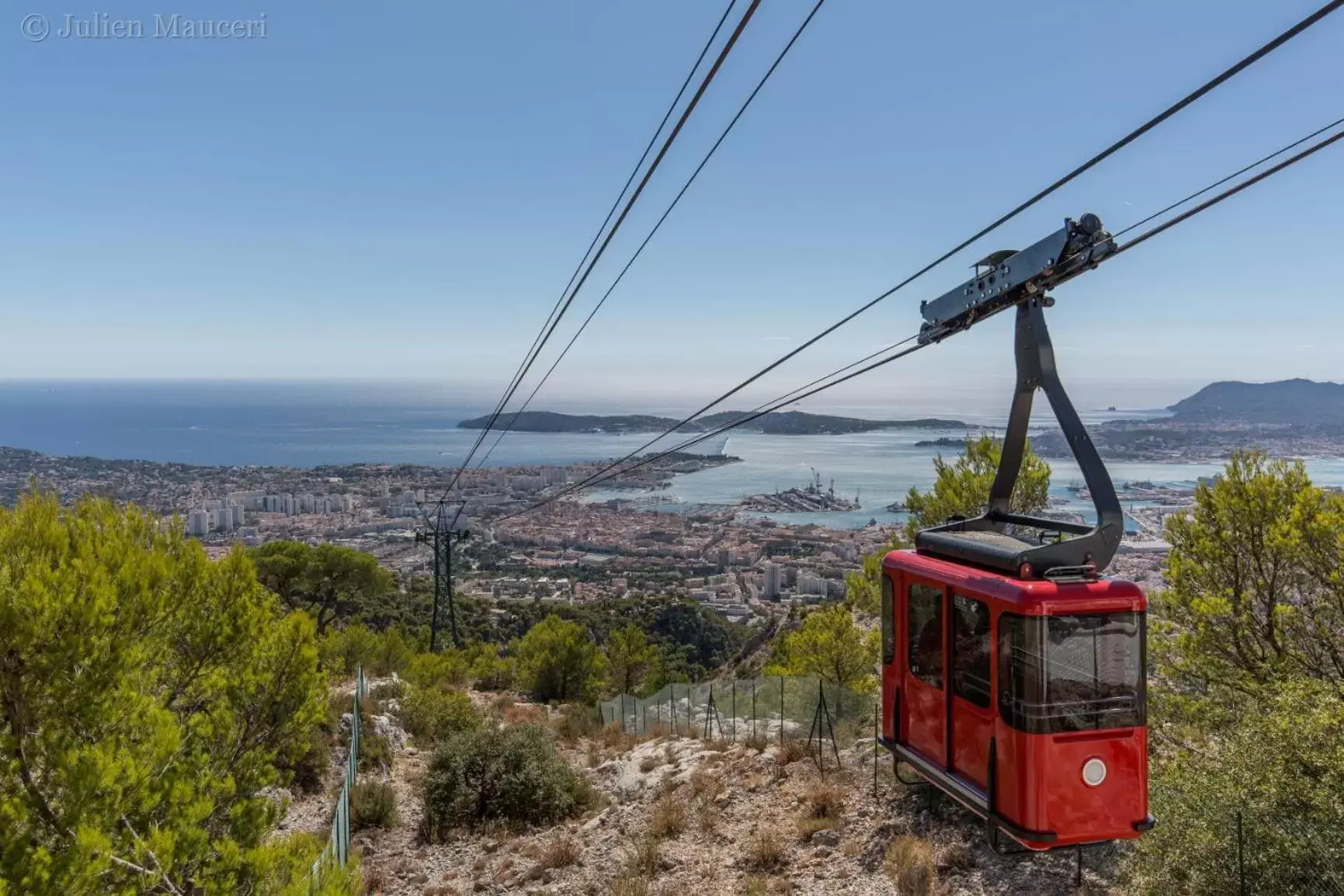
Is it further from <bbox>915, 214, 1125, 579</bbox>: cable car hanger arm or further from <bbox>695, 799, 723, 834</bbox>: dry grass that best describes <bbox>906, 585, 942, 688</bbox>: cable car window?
<bbox>695, 799, 723, 834</bbox>: dry grass

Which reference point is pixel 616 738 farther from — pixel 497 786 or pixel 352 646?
pixel 352 646

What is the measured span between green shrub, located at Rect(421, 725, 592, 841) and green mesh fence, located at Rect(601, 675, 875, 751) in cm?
305

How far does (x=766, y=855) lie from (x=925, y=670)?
162 inches

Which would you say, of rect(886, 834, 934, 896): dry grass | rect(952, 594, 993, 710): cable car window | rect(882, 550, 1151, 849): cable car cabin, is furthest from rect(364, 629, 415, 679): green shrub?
rect(882, 550, 1151, 849): cable car cabin

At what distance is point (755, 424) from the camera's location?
105125 millimetres

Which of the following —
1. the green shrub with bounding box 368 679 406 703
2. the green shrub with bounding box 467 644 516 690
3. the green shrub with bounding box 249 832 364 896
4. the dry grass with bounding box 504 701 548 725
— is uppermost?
the green shrub with bounding box 249 832 364 896

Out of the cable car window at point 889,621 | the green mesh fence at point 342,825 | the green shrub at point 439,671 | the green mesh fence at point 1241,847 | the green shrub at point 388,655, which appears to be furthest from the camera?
the green shrub at point 388,655

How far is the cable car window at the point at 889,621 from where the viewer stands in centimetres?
694

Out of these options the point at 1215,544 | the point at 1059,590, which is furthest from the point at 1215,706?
the point at 1059,590

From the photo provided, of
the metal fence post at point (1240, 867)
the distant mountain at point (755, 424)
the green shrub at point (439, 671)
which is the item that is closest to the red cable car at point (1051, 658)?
the metal fence post at point (1240, 867)

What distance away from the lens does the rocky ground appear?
817 cm

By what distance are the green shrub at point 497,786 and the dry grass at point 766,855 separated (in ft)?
15.1

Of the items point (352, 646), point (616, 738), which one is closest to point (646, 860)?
point (616, 738)

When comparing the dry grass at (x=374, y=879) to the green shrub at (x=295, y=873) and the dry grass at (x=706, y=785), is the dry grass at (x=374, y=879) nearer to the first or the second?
the dry grass at (x=706, y=785)
